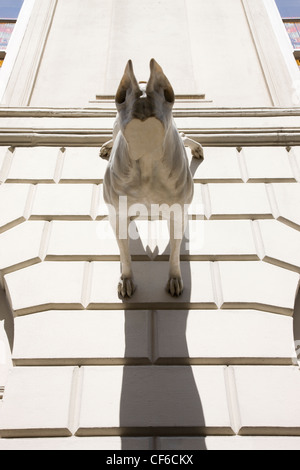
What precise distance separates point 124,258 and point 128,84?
1635mm

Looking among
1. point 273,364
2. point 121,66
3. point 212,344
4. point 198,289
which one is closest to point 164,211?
point 198,289

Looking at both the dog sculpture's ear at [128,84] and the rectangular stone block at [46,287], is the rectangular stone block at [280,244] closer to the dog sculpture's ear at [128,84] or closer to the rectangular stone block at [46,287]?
the rectangular stone block at [46,287]

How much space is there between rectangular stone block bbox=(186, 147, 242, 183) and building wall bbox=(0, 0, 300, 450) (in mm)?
25

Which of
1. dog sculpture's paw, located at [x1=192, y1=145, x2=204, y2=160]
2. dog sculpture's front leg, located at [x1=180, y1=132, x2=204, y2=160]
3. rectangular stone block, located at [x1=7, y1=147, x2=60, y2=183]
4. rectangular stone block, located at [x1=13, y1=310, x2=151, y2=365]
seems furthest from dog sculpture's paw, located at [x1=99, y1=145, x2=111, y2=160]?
rectangular stone block, located at [x1=13, y1=310, x2=151, y2=365]

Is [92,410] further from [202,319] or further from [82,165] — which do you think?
[82,165]

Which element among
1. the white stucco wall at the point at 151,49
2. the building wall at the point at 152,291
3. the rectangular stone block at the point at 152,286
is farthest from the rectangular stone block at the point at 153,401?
the white stucco wall at the point at 151,49

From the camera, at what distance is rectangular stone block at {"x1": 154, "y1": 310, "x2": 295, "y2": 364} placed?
11.2 feet

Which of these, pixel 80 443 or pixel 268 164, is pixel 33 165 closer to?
pixel 268 164

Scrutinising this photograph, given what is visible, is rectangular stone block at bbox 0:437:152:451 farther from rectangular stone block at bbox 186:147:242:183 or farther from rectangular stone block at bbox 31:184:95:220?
rectangular stone block at bbox 186:147:242:183

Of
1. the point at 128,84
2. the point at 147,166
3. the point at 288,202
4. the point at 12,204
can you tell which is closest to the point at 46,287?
the point at 12,204

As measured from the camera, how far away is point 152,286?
382 centimetres

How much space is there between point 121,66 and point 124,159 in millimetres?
4741

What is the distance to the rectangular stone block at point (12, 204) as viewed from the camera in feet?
14.1

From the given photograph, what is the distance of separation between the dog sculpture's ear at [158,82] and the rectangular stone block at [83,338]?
2087mm
